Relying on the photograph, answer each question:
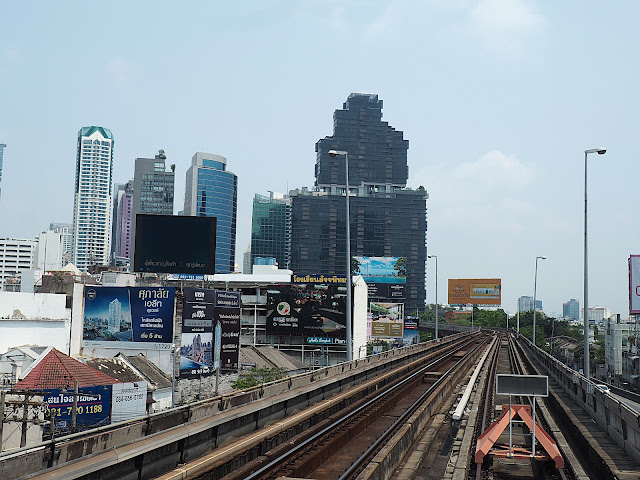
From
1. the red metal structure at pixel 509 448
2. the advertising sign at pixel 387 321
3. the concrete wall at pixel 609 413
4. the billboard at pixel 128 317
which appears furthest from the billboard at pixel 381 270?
the red metal structure at pixel 509 448

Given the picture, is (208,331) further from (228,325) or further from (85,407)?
(85,407)

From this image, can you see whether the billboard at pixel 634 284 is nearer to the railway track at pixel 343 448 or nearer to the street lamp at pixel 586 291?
the street lamp at pixel 586 291

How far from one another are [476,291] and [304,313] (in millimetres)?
47348

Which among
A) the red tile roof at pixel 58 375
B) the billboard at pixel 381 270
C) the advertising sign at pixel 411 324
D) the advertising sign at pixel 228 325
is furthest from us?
the billboard at pixel 381 270

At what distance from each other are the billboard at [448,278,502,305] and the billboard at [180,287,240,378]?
7002 centimetres

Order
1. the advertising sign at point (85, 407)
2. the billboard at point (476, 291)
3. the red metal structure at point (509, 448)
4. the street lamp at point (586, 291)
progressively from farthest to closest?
1. the billboard at point (476, 291)
2. the advertising sign at point (85, 407)
3. the street lamp at point (586, 291)
4. the red metal structure at point (509, 448)

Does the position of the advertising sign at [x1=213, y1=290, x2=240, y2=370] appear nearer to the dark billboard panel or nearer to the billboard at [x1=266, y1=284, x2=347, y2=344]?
the dark billboard panel

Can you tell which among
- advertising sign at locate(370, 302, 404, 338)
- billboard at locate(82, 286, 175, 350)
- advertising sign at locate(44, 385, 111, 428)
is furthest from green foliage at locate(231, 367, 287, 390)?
advertising sign at locate(370, 302, 404, 338)

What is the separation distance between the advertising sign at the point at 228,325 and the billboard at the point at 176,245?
843 cm

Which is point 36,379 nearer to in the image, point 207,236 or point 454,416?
point 207,236

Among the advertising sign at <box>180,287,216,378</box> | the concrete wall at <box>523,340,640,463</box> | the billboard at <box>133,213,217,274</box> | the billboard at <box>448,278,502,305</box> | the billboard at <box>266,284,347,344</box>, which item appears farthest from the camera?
the billboard at <box>448,278,502,305</box>

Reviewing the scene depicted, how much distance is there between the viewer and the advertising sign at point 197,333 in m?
58.7

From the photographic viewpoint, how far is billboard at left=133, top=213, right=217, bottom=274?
57.5m

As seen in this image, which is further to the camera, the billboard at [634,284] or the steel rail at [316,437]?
the billboard at [634,284]
